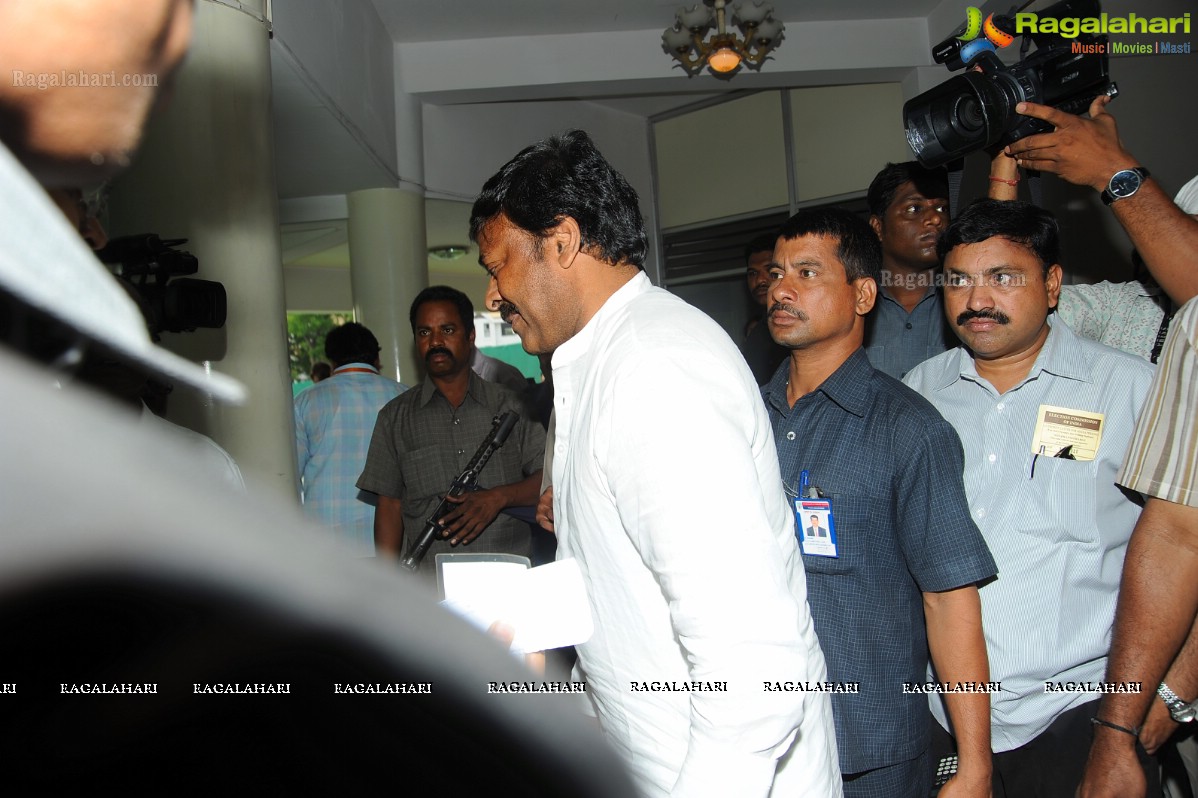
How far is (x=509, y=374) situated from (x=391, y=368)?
853 mm

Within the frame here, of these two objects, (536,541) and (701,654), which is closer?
(701,654)

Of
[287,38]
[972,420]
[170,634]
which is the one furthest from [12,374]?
[287,38]

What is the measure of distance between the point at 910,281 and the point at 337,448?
2359 millimetres

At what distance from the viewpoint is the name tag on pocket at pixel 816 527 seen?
155 cm

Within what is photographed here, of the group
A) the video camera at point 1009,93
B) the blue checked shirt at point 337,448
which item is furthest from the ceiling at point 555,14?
the video camera at point 1009,93

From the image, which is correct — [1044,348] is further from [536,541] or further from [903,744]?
[536,541]

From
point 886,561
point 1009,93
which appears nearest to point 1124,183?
point 1009,93

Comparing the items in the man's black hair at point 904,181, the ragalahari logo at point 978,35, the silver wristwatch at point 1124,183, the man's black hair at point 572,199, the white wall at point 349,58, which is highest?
the white wall at point 349,58

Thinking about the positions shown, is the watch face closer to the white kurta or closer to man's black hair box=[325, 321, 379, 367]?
the white kurta

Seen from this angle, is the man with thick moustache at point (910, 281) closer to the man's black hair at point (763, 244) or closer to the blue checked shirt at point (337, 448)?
the man's black hair at point (763, 244)

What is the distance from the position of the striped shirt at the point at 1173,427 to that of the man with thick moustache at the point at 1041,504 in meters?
0.15

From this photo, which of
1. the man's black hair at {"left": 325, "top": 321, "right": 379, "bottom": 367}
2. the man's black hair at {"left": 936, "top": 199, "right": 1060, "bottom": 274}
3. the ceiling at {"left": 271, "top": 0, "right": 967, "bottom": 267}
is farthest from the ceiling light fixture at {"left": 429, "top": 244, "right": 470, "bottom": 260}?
the man's black hair at {"left": 936, "top": 199, "right": 1060, "bottom": 274}

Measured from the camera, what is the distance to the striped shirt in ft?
4.73

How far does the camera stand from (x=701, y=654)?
88cm
